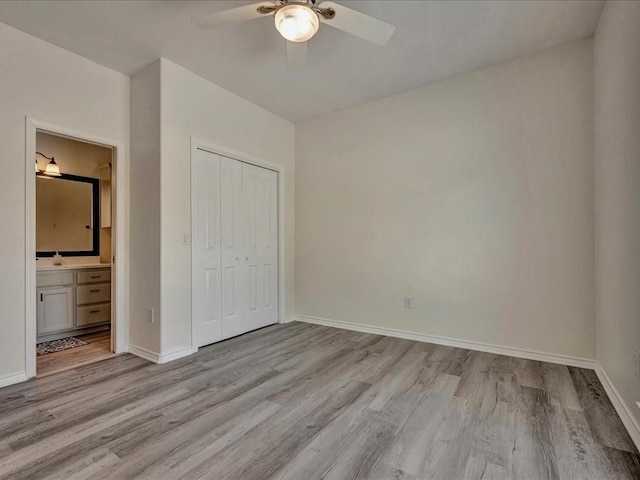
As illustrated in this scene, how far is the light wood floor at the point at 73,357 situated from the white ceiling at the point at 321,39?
2.64 m

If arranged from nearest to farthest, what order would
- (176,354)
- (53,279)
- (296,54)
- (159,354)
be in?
(296,54)
(159,354)
(176,354)
(53,279)

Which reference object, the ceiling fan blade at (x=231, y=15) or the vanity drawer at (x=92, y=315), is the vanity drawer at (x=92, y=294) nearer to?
the vanity drawer at (x=92, y=315)

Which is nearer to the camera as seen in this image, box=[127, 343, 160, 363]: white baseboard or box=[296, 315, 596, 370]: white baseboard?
box=[296, 315, 596, 370]: white baseboard

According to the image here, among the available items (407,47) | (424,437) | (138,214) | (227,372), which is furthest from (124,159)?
(424,437)

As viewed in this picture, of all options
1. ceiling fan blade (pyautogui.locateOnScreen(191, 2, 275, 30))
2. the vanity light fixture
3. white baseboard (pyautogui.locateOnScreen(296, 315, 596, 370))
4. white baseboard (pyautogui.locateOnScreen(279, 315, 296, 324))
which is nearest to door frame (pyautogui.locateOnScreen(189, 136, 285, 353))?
white baseboard (pyautogui.locateOnScreen(279, 315, 296, 324))

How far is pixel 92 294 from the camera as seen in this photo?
384cm

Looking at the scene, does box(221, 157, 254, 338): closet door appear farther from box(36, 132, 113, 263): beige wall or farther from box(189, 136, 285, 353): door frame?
box(36, 132, 113, 263): beige wall

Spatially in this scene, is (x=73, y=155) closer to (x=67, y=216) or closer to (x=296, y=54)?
(x=67, y=216)

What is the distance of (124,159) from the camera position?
3.10m

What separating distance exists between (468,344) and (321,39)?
2992mm

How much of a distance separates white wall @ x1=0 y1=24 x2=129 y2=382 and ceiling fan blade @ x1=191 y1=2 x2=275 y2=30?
62.3 inches

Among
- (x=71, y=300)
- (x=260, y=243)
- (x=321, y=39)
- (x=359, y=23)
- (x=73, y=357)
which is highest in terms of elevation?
(x=321, y=39)

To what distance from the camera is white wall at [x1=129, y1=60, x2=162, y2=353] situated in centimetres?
288

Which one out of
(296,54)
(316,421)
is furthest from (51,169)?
(316,421)
